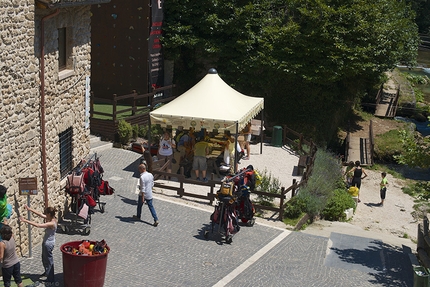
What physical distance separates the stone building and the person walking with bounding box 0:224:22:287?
5.15ft

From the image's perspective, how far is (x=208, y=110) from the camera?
63.3ft

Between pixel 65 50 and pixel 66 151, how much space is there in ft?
7.77

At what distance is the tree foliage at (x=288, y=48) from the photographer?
2700cm

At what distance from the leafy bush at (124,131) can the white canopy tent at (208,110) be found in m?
3.36

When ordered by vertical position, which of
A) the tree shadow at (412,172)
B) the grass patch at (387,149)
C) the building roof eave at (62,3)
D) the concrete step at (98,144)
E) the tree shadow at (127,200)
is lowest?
the tree shadow at (412,172)

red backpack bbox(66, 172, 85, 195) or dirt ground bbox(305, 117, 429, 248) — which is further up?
red backpack bbox(66, 172, 85, 195)

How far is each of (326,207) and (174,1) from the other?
11853 mm

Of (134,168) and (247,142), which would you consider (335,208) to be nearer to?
(247,142)

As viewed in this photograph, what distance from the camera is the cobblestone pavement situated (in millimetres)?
13031

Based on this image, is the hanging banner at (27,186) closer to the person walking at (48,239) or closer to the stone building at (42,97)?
the stone building at (42,97)

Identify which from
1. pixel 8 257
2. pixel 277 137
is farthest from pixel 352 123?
pixel 8 257

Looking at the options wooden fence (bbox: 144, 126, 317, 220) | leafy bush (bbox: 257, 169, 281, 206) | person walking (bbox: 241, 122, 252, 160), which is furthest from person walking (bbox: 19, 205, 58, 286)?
person walking (bbox: 241, 122, 252, 160)

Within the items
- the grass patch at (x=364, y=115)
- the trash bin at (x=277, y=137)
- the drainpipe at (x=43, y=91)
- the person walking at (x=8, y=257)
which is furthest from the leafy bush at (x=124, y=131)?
the grass patch at (x=364, y=115)

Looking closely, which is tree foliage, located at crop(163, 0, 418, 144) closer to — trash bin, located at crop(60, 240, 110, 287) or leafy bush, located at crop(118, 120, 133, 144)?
leafy bush, located at crop(118, 120, 133, 144)
